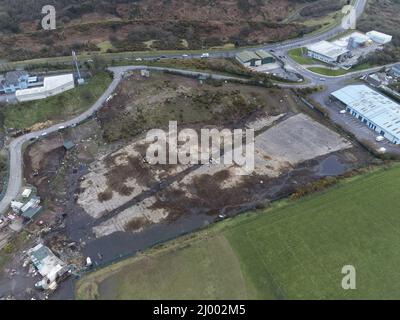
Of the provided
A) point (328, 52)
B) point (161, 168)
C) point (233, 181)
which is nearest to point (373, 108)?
point (328, 52)

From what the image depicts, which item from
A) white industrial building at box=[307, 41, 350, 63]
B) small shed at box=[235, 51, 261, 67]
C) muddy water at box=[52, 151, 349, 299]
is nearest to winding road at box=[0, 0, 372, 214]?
small shed at box=[235, 51, 261, 67]

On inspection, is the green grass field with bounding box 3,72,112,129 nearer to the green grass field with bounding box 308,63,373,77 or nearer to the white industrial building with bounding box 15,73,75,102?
the white industrial building with bounding box 15,73,75,102

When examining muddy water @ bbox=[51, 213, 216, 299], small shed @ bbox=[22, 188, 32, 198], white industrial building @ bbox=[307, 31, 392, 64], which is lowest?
muddy water @ bbox=[51, 213, 216, 299]

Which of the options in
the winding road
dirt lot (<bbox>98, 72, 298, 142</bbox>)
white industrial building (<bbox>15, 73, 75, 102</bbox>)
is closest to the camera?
the winding road

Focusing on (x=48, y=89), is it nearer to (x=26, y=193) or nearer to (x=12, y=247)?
(x=26, y=193)

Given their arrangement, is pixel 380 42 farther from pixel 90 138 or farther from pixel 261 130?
pixel 90 138

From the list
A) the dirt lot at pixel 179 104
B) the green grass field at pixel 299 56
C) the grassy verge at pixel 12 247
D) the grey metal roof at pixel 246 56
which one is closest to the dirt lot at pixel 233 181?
the dirt lot at pixel 179 104

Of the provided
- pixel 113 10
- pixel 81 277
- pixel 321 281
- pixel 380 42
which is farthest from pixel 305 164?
pixel 113 10
